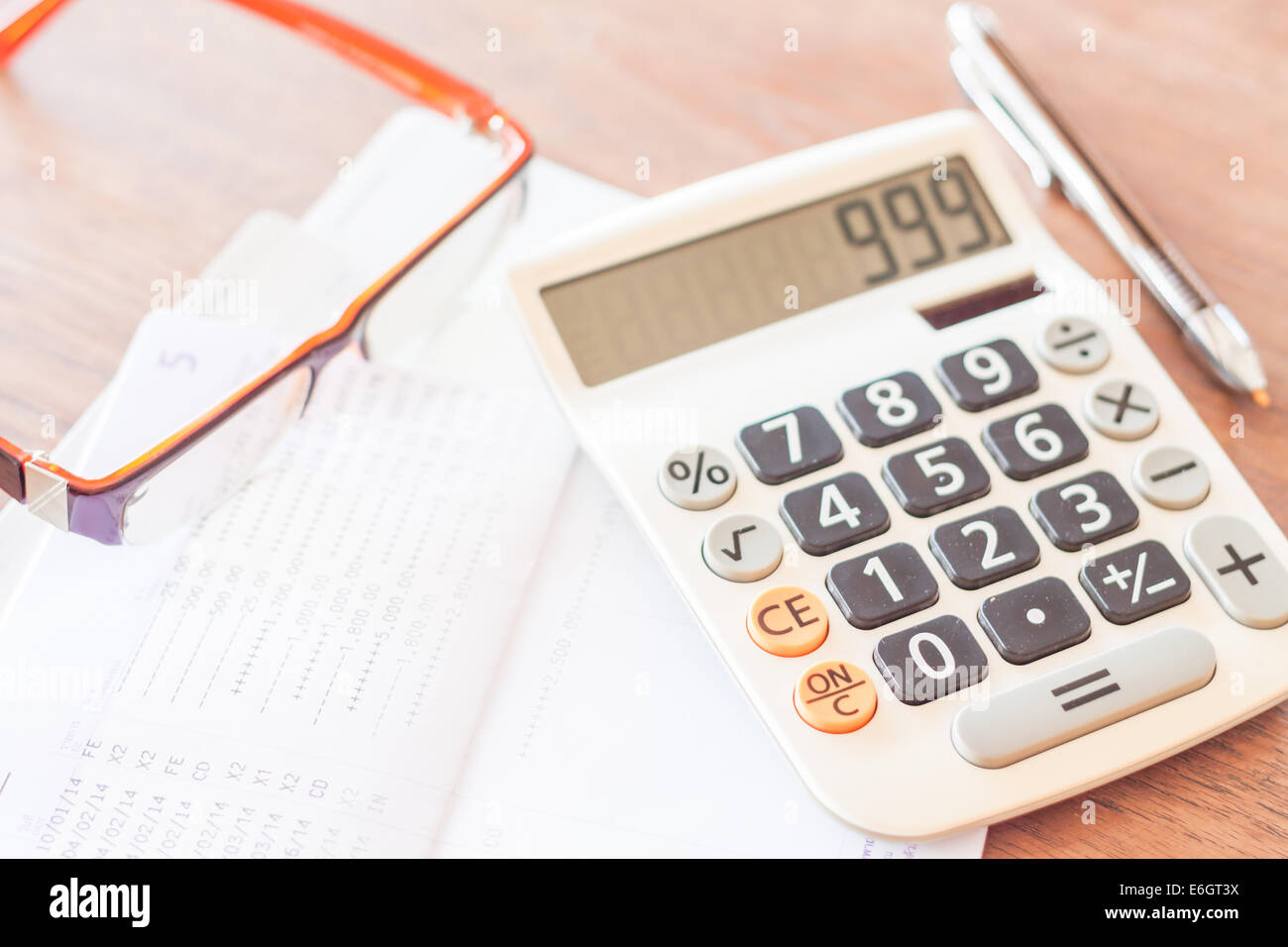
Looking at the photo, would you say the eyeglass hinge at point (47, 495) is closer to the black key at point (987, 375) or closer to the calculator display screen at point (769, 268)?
the calculator display screen at point (769, 268)

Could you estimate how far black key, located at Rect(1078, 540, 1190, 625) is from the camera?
457 mm

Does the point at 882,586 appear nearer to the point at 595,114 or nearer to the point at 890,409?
the point at 890,409

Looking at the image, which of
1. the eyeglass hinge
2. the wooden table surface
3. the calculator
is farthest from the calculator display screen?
the eyeglass hinge

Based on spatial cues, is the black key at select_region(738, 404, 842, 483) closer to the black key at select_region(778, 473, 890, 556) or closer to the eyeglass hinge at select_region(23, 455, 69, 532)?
the black key at select_region(778, 473, 890, 556)

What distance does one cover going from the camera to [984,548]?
18.6 inches

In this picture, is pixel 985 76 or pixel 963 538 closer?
pixel 963 538

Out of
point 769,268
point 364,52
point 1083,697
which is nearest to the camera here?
point 1083,697

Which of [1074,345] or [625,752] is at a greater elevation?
[1074,345]

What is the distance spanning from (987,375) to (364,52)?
0.39 meters

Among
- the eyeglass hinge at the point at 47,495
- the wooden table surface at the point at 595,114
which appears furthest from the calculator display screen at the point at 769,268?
the eyeglass hinge at the point at 47,495

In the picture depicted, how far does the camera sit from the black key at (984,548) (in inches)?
18.3

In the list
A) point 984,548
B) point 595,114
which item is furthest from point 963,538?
point 595,114

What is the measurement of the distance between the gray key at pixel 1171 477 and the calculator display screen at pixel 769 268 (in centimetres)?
13

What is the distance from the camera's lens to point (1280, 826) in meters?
0.45
